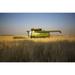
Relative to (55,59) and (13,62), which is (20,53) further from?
(55,59)

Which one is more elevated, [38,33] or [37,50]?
[38,33]

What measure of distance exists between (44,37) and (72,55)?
12.8 inches

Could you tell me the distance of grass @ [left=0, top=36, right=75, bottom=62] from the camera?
2.27 m

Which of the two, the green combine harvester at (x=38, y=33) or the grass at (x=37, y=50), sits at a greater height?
the green combine harvester at (x=38, y=33)

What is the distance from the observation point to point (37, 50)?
2.28 m

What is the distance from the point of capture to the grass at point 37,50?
2.27 m

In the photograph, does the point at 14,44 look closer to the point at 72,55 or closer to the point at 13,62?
the point at 13,62

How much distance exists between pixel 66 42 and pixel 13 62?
549mm

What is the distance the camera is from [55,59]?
2.28 metres

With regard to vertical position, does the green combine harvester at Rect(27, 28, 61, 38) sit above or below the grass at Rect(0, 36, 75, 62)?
above

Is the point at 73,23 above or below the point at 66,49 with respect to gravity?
above
